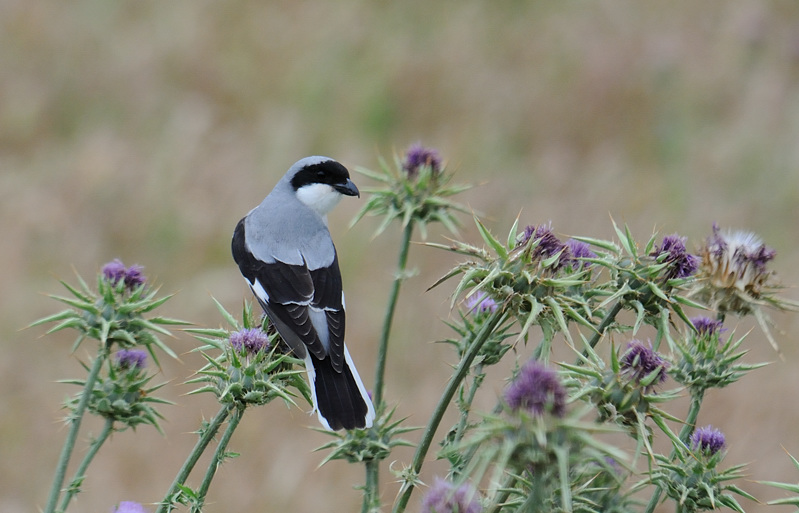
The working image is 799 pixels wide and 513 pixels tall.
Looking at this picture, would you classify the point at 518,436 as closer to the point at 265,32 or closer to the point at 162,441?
the point at 162,441

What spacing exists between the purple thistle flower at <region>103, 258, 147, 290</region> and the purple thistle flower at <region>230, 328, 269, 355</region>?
0.45 metres

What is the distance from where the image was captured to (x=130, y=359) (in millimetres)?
3699

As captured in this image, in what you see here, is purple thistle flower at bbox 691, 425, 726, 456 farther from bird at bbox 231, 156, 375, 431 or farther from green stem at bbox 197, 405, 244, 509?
green stem at bbox 197, 405, 244, 509

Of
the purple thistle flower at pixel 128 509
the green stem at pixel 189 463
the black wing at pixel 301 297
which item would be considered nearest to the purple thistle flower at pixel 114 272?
the green stem at pixel 189 463

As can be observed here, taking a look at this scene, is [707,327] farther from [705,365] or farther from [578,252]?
[578,252]

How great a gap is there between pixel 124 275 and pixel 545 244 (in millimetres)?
1614

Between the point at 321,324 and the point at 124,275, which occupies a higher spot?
the point at 321,324

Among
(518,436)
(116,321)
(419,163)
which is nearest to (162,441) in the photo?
(419,163)

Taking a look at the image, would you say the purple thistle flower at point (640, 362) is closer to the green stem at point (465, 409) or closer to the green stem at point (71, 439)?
the green stem at point (465, 409)

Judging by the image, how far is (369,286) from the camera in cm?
1066

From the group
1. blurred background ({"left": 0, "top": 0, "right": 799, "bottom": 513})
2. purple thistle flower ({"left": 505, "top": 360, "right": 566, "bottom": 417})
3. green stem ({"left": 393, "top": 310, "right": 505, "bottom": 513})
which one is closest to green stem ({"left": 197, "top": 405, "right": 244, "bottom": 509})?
green stem ({"left": 393, "top": 310, "right": 505, "bottom": 513})

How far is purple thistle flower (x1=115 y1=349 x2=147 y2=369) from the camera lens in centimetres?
368

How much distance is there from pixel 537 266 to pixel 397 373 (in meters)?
7.08

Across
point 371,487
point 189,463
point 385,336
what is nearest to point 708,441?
point 371,487
